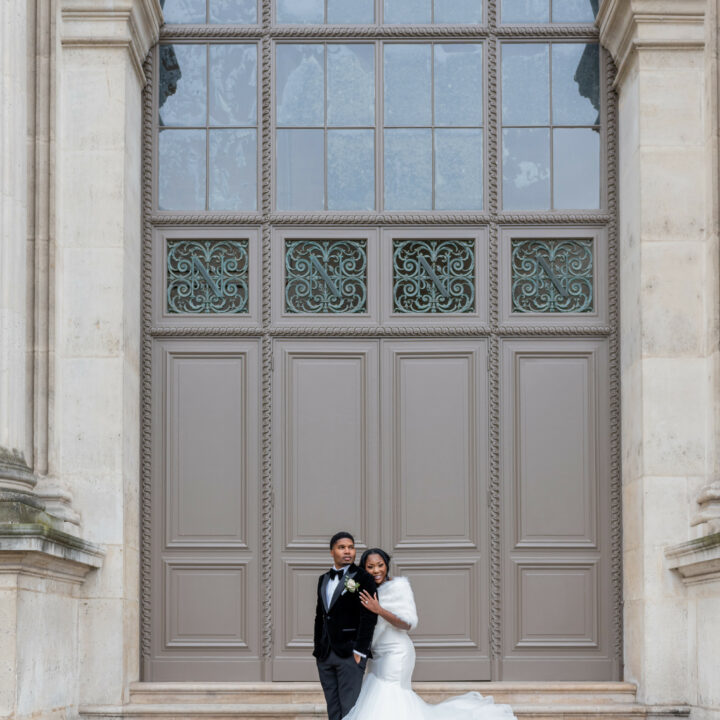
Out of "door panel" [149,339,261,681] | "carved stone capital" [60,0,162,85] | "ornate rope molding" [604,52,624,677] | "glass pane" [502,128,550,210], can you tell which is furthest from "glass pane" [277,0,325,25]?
"door panel" [149,339,261,681]

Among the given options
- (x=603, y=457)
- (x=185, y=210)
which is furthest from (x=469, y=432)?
(x=185, y=210)

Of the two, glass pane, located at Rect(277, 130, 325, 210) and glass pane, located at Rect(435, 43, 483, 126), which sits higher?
glass pane, located at Rect(435, 43, 483, 126)

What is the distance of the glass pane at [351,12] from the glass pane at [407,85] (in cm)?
30

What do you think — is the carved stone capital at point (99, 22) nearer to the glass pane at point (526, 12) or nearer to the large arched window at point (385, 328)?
the large arched window at point (385, 328)

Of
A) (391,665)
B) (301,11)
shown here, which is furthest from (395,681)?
(301,11)

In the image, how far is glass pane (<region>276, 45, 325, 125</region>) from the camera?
1268cm

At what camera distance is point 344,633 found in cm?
1051

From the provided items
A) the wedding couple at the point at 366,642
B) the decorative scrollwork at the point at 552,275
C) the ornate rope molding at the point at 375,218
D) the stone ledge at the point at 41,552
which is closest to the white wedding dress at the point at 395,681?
the wedding couple at the point at 366,642

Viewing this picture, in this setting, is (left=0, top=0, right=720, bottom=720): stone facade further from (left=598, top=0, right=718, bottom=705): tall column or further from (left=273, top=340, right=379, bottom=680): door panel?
(left=273, top=340, right=379, bottom=680): door panel

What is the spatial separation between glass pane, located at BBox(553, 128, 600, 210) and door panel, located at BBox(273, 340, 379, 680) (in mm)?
2003

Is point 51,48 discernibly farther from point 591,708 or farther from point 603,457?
point 591,708

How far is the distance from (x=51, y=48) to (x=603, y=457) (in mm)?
5294

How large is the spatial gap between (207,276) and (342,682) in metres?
3.68

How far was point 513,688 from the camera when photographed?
11.7 metres
